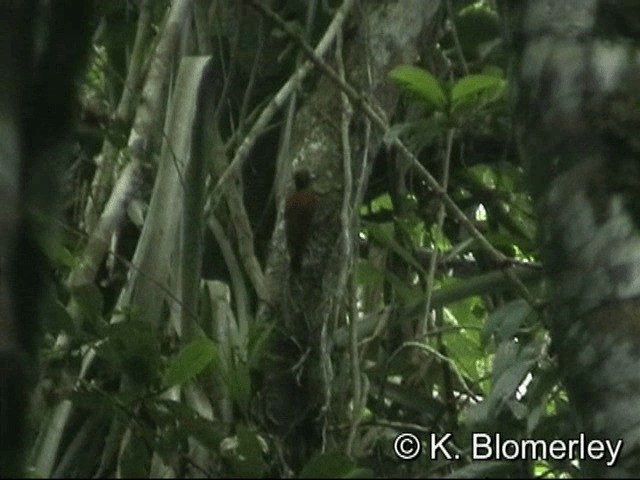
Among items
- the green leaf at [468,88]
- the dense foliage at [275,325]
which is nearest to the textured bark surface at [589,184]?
the dense foliage at [275,325]

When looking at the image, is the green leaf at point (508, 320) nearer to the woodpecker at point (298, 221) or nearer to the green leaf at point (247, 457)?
the woodpecker at point (298, 221)

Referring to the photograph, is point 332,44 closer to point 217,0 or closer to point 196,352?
point 217,0

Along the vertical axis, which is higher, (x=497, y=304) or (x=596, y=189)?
(x=596, y=189)

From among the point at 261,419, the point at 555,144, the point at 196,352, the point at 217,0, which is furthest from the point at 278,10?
the point at 555,144

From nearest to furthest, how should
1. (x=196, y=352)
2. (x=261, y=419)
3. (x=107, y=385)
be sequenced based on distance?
(x=196, y=352) → (x=107, y=385) → (x=261, y=419)

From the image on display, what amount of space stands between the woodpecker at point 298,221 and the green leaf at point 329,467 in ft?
2.35

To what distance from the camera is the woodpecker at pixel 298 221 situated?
1.39 meters

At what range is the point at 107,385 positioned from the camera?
124cm

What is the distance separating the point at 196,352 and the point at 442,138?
26.2 inches

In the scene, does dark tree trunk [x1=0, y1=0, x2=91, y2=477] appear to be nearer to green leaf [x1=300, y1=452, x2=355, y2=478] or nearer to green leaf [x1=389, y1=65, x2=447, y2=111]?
green leaf [x1=300, y1=452, x2=355, y2=478]

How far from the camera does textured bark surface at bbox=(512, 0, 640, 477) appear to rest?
2.70 feet

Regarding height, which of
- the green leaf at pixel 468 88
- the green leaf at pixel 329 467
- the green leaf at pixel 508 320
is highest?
the green leaf at pixel 468 88

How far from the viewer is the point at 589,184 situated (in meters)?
0.87

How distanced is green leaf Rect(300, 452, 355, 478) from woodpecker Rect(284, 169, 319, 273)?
28.2 inches
